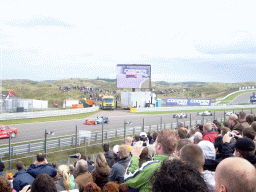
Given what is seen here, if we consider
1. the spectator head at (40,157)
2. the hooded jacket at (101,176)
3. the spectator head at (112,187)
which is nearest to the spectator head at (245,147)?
the spectator head at (112,187)

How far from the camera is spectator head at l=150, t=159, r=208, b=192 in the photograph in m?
1.68

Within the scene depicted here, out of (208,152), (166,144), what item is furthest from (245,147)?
(166,144)

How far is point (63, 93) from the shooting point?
231ft

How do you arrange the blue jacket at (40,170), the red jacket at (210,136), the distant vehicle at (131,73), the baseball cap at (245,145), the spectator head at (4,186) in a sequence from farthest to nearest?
the distant vehicle at (131,73), the red jacket at (210,136), the blue jacket at (40,170), the baseball cap at (245,145), the spectator head at (4,186)

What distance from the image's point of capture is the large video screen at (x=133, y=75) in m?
50.0

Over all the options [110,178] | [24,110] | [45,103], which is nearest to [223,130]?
[110,178]

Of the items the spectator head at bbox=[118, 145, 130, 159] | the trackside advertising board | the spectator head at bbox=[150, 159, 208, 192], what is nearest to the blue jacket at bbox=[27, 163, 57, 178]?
the spectator head at bbox=[118, 145, 130, 159]

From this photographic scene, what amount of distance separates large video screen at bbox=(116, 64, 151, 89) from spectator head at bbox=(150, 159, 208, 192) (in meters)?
48.3

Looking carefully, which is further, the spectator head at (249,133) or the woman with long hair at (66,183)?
the spectator head at (249,133)

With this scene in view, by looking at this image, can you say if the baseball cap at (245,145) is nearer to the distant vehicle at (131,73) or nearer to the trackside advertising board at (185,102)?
the distant vehicle at (131,73)

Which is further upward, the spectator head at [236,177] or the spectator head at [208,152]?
the spectator head at [236,177]

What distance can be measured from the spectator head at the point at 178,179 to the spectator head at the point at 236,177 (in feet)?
1.25

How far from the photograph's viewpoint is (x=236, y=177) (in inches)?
78.2

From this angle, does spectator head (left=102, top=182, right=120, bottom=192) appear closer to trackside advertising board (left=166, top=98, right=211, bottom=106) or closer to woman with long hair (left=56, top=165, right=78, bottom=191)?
woman with long hair (left=56, top=165, right=78, bottom=191)
